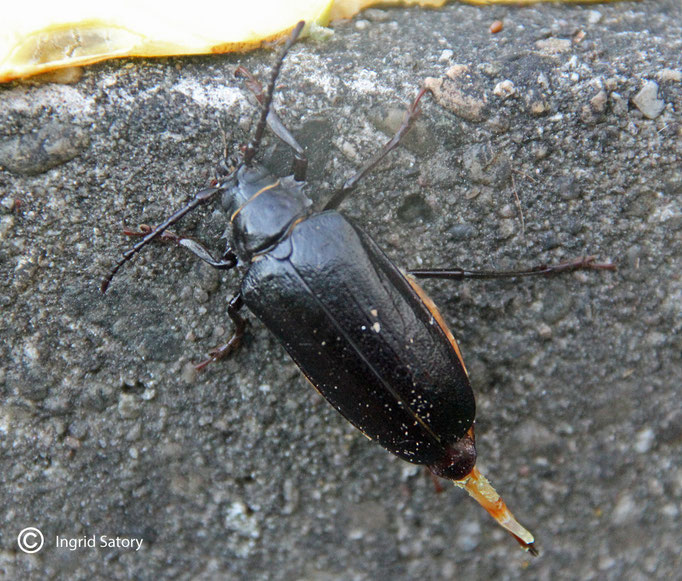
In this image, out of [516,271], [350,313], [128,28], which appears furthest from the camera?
[516,271]

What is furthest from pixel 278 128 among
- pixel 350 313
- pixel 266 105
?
pixel 350 313

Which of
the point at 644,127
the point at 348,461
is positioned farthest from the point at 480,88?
the point at 348,461

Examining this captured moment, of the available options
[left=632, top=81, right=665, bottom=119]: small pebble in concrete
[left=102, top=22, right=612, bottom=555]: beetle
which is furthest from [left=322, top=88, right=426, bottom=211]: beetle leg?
[left=632, top=81, right=665, bottom=119]: small pebble in concrete

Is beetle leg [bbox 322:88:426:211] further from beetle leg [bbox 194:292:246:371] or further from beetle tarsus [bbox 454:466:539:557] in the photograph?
beetle tarsus [bbox 454:466:539:557]

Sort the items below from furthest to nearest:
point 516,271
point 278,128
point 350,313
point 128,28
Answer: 1. point 516,271
2. point 278,128
3. point 128,28
4. point 350,313

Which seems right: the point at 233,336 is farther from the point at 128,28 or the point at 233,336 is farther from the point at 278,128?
the point at 128,28

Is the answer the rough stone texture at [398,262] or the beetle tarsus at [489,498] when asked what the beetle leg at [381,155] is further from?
the beetle tarsus at [489,498]

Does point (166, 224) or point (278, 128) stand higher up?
point (278, 128)

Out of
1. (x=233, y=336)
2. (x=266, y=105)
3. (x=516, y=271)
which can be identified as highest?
(x=266, y=105)

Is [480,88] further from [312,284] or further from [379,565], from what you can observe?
[379,565]
